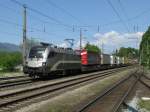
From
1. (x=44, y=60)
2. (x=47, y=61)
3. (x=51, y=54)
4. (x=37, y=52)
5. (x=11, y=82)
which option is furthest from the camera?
(x=51, y=54)

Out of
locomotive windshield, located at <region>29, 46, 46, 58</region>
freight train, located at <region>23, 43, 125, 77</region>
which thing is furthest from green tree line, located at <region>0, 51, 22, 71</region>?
locomotive windshield, located at <region>29, 46, 46, 58</region>

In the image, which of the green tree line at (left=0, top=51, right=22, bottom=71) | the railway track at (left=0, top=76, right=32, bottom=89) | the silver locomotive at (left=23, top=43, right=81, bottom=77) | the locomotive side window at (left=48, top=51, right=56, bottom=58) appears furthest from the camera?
the green tree line at (left=0, top=51, right=22, bottom=71)

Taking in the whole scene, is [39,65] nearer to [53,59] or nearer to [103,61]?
[53,59]

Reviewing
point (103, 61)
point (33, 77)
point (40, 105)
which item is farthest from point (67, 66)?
point (103, 61)

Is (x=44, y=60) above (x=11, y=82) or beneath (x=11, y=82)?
above

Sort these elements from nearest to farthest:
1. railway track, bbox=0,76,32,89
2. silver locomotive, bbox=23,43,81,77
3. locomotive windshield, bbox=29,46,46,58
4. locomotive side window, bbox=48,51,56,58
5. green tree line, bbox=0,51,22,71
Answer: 1. railway track, bbox=0,76,32,89
2. silver locomotive, bbox=23,43,81,77
3. locomotive windshield, bbox=29,46,46,58
4. locomotive side window, bbox=48,51,56,58
5. green tree line, bbox=0,51,22,71

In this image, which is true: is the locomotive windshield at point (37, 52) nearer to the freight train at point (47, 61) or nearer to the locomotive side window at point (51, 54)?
the freight train at point (47, 61)

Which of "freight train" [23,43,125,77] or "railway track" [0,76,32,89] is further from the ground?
"freight train" [23,43,125,77]

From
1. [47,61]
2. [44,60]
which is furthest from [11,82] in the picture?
[47,61]

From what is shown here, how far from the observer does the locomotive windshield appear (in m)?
31.4

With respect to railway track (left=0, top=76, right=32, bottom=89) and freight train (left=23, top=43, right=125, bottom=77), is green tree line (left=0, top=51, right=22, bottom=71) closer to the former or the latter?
freight train (left=23, top=43, right=125, bottom=77)

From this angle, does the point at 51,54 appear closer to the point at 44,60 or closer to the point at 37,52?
the point at 37,52

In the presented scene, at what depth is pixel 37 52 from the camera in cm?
3177

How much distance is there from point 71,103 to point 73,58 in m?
25.5
